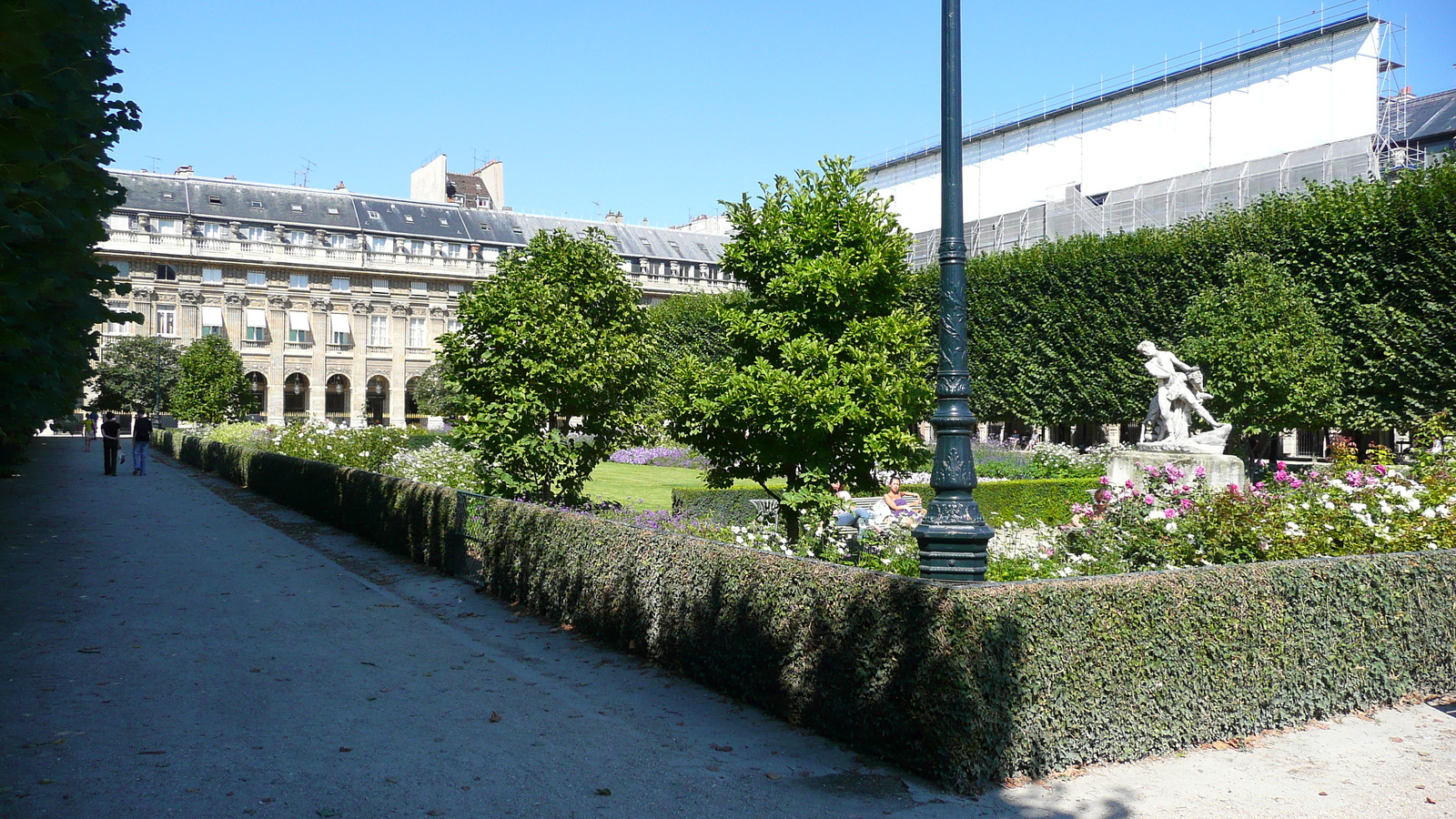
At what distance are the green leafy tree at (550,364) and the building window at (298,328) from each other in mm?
55660

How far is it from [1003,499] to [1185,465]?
9.91ft

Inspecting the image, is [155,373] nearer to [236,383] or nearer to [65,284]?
[236,383]

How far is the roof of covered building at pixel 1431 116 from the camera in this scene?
35.0 m

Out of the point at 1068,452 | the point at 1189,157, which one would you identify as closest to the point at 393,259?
the point at 1189,157

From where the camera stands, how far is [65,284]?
28.0ft

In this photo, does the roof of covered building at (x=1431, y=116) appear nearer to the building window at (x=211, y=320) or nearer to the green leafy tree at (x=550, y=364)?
the green leafy tree at (x=550, y=364)

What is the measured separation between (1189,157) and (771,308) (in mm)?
34261

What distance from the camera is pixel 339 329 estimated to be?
216 feet

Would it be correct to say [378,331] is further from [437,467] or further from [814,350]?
[814,350]

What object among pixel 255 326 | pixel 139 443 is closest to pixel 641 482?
pixel 139 443

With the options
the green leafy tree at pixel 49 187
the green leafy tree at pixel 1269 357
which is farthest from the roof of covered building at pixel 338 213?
the green leafy tree at pixel 49 187

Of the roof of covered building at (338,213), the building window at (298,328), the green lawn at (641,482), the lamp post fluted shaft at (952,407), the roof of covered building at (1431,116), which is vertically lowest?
the green lawn at (641,482)

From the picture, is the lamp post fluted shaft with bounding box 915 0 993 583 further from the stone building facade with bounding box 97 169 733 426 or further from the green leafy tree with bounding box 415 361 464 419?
the stone building facade with bounding box 97 169 733 426

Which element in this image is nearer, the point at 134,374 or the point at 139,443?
the point at 139,443
